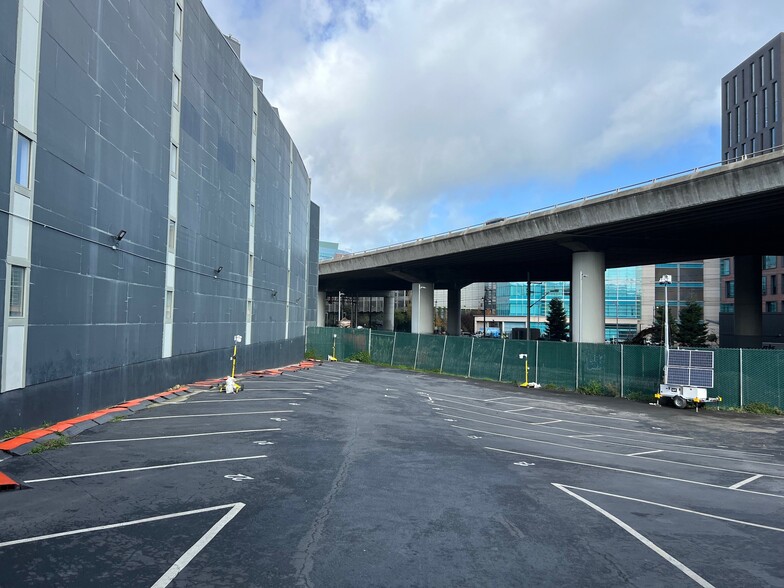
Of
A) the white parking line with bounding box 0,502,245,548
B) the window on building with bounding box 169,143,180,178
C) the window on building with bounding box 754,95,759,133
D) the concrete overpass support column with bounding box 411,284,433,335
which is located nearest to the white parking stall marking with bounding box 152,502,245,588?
the white parking line with bounding box 0,502,245,548

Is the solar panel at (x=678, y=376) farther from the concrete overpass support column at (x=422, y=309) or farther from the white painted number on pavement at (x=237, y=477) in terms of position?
the concrete overpass support column at (x=422, y=309)

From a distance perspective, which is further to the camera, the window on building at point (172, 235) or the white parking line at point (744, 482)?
the window on building at point (172, 235)

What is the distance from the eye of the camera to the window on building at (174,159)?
835 inches

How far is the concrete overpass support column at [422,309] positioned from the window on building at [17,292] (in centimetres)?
5540

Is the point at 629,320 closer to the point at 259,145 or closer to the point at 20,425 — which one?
the point at 259,145

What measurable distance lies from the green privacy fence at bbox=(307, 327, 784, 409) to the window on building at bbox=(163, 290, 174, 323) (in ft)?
72.1

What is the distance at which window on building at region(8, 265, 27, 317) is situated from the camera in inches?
472

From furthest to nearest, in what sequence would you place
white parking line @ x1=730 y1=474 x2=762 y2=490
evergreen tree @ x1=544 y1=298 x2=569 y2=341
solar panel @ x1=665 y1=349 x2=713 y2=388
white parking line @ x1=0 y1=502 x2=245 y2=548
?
evergreen tree @ x1=544 y1=298 x2=569 y2=341 < solar panel @ x1=665 y1=349 x2=713 y2=388 < white parking line @ x1=730 y1=474 x2=762 y2=490 < white parking line @ x1=0 y1=502 x2=245 y2=548

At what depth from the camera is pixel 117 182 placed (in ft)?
54.5

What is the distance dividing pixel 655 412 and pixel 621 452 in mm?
11215

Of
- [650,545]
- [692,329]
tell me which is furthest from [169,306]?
[692,329]

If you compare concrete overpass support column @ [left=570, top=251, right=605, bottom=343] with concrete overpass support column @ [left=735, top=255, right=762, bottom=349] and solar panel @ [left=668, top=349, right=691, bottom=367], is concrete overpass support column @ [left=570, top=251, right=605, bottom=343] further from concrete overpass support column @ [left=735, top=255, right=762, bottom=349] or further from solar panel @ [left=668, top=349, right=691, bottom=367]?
concrete overpass support column @ [left=735, top=255, right=762, bottom=349]

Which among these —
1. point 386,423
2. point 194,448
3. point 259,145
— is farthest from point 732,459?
point 259,145

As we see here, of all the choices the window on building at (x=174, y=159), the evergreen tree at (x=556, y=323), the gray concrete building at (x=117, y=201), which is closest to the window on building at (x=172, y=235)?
the gray concrete building at (x=117, y=201)
